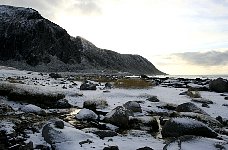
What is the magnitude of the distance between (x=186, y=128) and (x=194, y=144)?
7.85 feet

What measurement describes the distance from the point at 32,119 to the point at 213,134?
7.19 m

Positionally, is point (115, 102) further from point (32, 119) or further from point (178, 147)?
point (178, 147)

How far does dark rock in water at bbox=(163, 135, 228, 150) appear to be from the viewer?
974 centimetres

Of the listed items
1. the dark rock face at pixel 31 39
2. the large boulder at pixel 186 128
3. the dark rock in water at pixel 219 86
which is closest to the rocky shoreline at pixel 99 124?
the large boulder at pixel 186 128

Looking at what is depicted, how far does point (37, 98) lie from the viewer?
61.9 feet

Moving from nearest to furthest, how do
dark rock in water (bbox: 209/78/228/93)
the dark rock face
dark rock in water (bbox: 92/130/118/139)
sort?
dark rock in water (bbox: 92/130/118/139) → dark rock in water (bbox: 209/78/228/93) → the dark rock face

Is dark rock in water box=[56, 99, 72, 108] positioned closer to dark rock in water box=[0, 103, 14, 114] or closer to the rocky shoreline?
the rocky shoreline

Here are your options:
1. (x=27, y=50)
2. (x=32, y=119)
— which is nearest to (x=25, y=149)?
(x=32, y=119)

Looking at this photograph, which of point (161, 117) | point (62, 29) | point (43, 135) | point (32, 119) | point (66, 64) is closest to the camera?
point (43, 135)

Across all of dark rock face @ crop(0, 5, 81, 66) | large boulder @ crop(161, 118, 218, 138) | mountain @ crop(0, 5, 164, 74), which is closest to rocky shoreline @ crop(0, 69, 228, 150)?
large boulder @ crop(161, 118, 218, 138)

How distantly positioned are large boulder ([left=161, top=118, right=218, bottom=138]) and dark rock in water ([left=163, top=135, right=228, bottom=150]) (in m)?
1.86

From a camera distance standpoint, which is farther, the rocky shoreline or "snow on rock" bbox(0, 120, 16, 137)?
"snow on rock" bbox(0, 120, 16, 137)

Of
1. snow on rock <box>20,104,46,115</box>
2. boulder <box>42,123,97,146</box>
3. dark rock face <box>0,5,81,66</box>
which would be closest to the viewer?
boulder <box>42,123,97,146</box>

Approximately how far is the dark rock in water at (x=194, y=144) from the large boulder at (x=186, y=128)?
1.86 m
